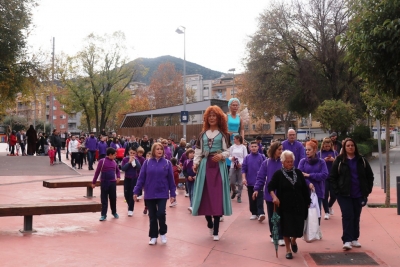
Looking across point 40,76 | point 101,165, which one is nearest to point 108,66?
point 40,76

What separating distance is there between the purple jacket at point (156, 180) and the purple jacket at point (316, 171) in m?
2.48

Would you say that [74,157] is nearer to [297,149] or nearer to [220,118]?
[297,149]

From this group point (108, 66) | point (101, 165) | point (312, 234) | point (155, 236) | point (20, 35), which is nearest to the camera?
point (312, 234)

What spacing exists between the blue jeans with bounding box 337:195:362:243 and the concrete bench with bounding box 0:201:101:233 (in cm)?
424

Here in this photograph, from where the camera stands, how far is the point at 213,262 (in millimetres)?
6230

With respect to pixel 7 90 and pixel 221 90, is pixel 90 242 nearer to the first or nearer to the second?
pixel 7 90

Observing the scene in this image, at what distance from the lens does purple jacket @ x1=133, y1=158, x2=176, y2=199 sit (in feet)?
24.3

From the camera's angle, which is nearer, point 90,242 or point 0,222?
point 90,242

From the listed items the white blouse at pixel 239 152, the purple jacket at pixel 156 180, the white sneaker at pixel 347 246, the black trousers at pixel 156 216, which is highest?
the white blouse at pixel 239 152

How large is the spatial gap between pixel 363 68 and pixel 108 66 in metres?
46.9

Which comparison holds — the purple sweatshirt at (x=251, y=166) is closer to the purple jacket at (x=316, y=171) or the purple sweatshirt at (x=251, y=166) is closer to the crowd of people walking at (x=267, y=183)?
the crowd of people walking at (x=267, y=183)

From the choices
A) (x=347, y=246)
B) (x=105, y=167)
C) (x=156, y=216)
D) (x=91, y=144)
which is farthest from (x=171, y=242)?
(x=91, y=144)

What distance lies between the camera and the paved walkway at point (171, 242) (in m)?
6.26

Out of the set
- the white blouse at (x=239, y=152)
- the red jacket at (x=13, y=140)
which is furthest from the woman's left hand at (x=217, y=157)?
the red jacket at (x=13, y=140)
